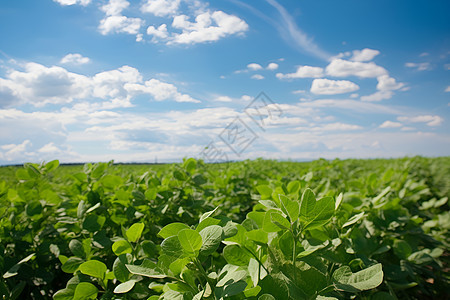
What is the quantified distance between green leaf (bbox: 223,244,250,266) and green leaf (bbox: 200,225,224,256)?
0.15m

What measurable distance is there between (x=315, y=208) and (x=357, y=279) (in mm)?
242

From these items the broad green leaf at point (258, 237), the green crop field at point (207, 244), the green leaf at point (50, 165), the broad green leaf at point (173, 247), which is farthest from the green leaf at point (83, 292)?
the green leaf at point (50, 165)

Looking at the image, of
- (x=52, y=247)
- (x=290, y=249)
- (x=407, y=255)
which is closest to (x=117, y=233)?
(x=52, y=247)

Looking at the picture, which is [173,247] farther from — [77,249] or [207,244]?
[77,249]

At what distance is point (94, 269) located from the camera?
3.76 feet

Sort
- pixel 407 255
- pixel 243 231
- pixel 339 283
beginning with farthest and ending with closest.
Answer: pixel 407 255, pixel 243 231, pixel 339 283

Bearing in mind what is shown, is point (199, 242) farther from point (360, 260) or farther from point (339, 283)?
point (360, 260)

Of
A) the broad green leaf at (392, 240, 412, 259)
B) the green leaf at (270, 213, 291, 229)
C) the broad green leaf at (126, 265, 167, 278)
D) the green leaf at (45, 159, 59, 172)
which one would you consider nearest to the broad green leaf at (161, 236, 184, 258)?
the broad green leaf at (126, 265, 167, 278)

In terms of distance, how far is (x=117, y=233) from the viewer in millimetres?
1894

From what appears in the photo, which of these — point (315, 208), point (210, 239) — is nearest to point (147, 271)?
point (210, 239)

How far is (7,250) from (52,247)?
240 millimetres

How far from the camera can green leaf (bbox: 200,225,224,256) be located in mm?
748

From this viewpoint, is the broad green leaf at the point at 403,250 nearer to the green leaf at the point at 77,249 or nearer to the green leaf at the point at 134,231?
the green leaf at the point at 134,231

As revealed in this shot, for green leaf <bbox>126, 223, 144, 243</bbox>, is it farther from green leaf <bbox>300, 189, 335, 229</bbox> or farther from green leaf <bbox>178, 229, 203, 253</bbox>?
green leaf <bbox>300, 189, 335, 229</bbox>
